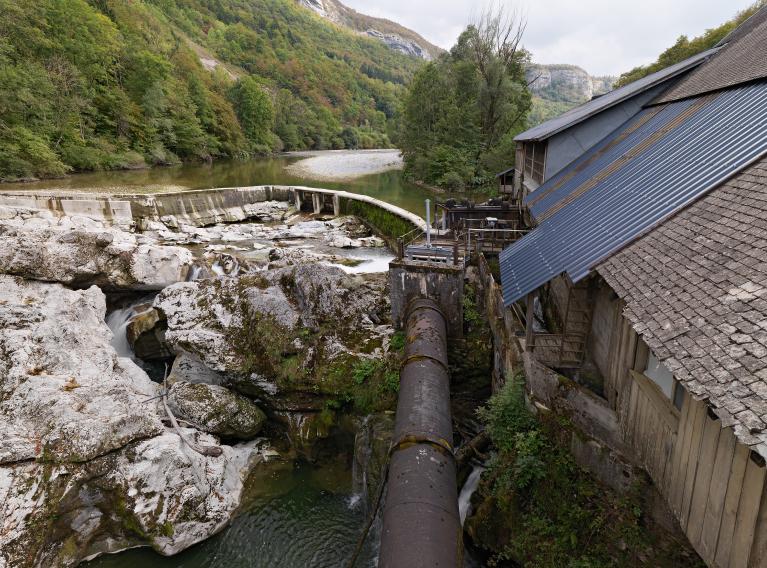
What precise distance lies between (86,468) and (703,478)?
11.1m

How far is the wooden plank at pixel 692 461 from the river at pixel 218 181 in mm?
25532

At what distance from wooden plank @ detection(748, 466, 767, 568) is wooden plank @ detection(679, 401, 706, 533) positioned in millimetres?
1034

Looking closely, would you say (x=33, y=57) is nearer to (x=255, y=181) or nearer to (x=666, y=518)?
(x=255, y=181)

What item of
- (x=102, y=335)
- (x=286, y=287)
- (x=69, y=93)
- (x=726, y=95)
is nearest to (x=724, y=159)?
(x=726, y=95)

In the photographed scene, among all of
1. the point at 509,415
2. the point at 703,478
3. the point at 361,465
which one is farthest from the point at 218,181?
the point at 703,478

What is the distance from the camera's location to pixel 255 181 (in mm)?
Result: 42188

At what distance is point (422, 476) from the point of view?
648 centimetres

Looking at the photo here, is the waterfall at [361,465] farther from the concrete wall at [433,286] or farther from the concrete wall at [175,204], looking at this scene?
the concrete wall at [175,204]

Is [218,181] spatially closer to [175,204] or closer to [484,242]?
[175,204]

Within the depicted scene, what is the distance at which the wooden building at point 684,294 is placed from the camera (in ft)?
12.7

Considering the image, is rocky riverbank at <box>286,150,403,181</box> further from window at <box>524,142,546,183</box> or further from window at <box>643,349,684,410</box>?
window at <box>643,349,684,410</box>

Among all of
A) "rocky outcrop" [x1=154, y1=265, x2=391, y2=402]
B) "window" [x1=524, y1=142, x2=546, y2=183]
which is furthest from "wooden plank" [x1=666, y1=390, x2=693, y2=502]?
"window" [x1=524, y1=142, x2=546, y2=183]

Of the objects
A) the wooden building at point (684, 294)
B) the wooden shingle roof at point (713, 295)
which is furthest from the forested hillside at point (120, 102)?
the wooden shingle roof at point (713, 295)

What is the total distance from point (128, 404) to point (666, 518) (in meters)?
11.2
